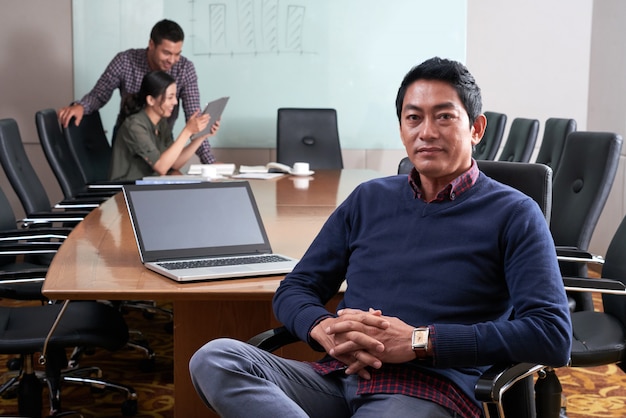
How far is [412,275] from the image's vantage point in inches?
75.3

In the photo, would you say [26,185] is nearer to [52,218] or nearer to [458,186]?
[52,218]

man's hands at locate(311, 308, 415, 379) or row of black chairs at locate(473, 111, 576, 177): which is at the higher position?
row of black chairs at locate(473, 111, 576, 177)

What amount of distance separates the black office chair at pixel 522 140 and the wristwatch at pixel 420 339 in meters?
3.10

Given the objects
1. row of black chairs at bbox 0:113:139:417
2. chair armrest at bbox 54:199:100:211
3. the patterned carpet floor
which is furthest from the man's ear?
chair armrest at bbox 54:199:100:211

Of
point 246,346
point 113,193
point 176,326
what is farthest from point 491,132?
point 246,346

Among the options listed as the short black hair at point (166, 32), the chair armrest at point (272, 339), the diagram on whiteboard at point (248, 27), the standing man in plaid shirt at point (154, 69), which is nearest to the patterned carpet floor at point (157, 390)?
the chair armrest at point (272, 339)

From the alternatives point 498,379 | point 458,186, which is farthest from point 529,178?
point 498,379

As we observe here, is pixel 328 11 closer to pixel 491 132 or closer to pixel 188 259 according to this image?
pixel 491 132

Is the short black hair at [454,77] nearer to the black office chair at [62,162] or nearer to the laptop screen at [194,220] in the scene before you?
the laptop screen at [194,220]

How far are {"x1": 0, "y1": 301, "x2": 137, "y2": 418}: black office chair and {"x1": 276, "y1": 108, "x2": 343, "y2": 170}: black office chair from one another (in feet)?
10.2

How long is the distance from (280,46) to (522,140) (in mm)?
2389

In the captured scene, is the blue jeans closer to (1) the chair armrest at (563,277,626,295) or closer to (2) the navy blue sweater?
(2) the navy blue sweater

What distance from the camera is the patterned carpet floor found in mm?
3260

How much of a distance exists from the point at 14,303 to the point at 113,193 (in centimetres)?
135
